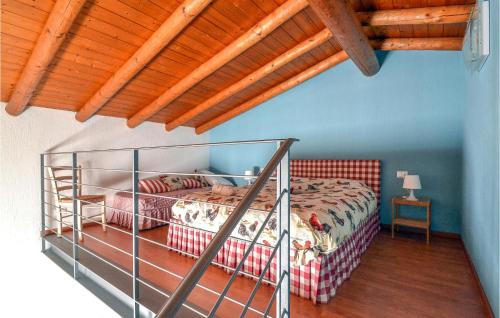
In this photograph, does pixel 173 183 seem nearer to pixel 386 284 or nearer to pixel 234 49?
pixel 234 49

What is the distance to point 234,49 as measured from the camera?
2.87 m

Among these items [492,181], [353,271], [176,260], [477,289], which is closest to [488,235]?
[492,181]

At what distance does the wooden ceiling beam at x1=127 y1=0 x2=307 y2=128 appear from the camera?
8.04 ft

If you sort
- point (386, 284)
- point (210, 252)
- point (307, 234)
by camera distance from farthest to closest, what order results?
point (386, 284), point (307, 234), point (210, 252)

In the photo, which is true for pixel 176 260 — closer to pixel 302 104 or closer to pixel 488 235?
pixel 488 235

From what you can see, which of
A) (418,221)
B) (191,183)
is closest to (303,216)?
(418,221)

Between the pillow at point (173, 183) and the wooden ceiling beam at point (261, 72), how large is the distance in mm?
952

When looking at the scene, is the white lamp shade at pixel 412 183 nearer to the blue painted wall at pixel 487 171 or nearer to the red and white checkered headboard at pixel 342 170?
the red and white checkered headboard at pixel 342 170

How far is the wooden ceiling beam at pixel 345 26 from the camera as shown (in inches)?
85.4

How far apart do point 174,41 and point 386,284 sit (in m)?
3.05

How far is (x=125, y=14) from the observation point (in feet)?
7.56

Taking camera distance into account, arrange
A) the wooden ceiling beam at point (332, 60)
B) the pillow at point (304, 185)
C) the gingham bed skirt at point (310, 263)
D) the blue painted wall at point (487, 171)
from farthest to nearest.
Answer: the pillow at point (304, 185), the wooden ceiling beam at point (332, 60), the gingham bed skirt at point (310, 263), the blue painted wall at point (487, 171)

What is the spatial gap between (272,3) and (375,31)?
165cm

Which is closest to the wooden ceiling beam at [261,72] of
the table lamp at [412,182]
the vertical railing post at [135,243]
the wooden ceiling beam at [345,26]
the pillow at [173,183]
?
the wooden ceiling beam at [345,26]
